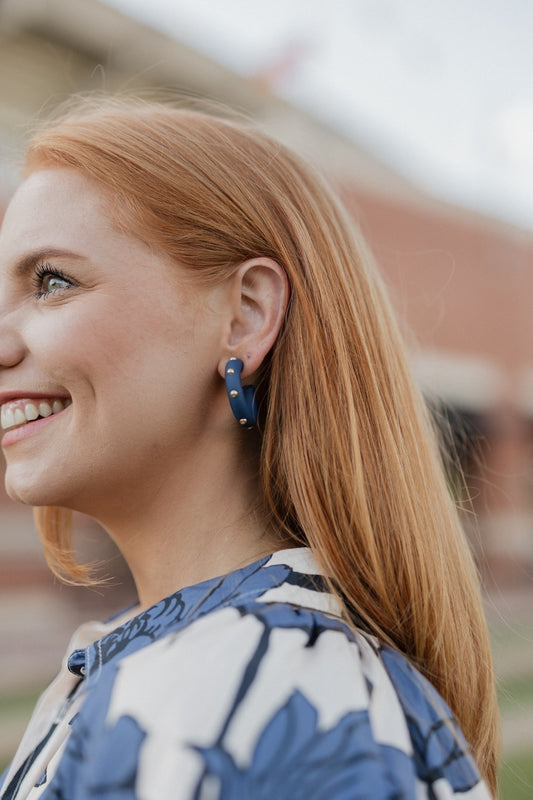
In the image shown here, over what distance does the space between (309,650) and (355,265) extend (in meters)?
0.75

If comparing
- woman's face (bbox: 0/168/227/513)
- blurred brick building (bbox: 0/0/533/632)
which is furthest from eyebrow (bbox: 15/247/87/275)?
blurred brick building (bbox: 0/0/533/632)

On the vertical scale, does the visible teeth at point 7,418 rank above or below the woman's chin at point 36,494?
above

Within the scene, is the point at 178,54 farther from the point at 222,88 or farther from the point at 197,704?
the point at 197,704

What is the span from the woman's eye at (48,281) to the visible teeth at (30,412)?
Answer: 0.18m

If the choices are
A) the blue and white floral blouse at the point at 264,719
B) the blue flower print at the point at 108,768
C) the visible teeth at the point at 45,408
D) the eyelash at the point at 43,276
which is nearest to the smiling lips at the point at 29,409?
the visible teeth at the point at 45,408

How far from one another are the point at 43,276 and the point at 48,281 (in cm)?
1

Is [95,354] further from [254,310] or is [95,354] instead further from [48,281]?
[254,310]

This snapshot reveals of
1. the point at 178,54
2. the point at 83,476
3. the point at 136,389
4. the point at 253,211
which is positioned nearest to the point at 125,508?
the point at 83,476

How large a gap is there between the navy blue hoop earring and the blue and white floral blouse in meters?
0.33

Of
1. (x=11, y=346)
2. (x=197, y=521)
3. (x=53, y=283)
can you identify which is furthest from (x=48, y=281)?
(x=197, y=521)

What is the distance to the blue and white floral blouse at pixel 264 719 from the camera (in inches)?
34.6

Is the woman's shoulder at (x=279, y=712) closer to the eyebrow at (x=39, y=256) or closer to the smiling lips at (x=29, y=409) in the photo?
the smiling lips at (x=29, y=409)

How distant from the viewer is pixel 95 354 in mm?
1327

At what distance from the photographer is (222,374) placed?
141cm
